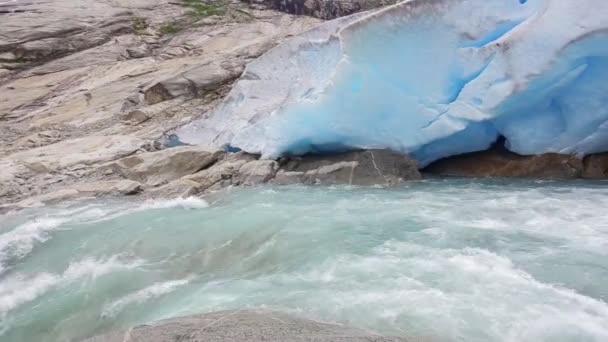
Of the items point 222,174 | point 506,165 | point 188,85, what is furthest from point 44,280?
point 188,85

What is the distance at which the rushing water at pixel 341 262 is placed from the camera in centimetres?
412

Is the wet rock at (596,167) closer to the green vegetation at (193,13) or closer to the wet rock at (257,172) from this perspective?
the wet rock at (257,172)

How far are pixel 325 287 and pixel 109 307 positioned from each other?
204cm

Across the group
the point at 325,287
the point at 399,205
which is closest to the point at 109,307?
the point at 325,287

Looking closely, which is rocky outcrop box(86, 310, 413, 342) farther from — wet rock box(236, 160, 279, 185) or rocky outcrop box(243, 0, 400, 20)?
rocky outcrop box(243, 0, 400, 20)

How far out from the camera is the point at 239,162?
10047 millimetres

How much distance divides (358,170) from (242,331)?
5.94m

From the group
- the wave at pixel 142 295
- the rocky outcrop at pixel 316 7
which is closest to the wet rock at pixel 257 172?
the wave at pixel 142 295

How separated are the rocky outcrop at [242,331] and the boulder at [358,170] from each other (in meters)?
5.38

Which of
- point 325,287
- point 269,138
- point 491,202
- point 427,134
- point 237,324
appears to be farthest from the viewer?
point 269,138

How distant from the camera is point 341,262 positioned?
17.5 feet

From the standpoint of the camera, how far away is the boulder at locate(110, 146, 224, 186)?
10.0 meters

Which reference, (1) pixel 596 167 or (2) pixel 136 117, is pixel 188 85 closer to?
(2) pixel 136 117

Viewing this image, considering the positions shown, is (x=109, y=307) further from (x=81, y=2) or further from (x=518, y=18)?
(x=81, y=2)
